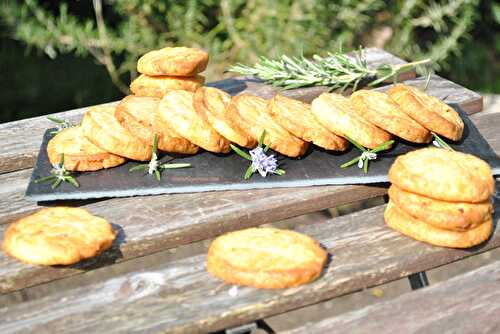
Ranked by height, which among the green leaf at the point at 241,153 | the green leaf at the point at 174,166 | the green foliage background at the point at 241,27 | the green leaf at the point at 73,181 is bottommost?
the green foliage background at the point at 241,27

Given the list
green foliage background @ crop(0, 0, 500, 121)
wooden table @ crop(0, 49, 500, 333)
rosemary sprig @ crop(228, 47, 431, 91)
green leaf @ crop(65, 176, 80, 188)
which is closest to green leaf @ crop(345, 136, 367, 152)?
wooden table @ crop(0, 49, 500, 333)

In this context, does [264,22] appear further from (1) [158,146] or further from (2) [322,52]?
(1) [158,146]

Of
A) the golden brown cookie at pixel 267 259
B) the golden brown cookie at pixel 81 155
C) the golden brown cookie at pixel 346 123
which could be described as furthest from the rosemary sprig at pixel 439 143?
the golden brown cookie at pixel 81 155

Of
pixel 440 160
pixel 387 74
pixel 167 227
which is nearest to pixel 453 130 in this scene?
pixel 440 160

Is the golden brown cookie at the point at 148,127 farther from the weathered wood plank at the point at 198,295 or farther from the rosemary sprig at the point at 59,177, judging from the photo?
the weathered wood plank at the point at 198,295

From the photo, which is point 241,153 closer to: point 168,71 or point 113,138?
point 113,138

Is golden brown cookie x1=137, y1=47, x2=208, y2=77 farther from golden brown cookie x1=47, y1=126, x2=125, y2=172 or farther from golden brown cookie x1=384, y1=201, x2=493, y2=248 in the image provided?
golden brown cookie x1=384, y1=201, x2=493, y2=248

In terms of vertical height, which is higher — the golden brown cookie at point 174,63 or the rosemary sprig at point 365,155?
the golden brown cookie at point 174,63
